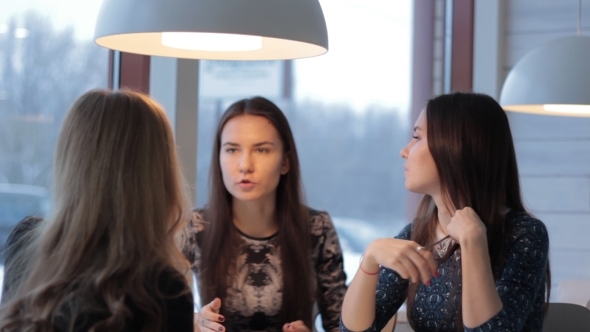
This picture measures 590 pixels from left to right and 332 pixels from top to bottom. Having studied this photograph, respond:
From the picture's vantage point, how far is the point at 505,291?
1683 millimetres

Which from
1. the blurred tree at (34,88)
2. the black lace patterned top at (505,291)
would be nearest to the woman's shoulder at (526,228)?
the black lace patterned top at (505,291)

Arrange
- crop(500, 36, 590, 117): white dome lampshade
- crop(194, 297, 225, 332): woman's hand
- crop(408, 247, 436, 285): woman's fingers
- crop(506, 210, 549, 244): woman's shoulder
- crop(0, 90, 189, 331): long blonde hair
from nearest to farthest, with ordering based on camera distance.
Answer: crop(0, 90, 189, 331): long blonde hair → crop(408, 247, 436, 285): woman's fingers → crop(506, 210, 549, 244): woman's shoulder → crop(194, 297, 225, 332): woman's hand → crop(500, 36, 590, 117): white dome lampshade

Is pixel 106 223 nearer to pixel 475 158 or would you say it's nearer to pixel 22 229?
pixel 22 229

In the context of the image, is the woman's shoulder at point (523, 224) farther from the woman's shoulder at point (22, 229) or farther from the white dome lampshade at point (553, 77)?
the woman's shoulder at point (22, 229)

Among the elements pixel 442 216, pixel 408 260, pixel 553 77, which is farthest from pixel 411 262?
pixel 553 77

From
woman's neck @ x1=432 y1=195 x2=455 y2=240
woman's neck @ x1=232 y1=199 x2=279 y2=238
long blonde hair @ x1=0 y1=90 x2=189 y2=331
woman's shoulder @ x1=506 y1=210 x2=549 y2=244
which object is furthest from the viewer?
woman's neck @ x1=232 y1=199 x2=279 y2=238

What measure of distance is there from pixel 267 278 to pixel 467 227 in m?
0.80

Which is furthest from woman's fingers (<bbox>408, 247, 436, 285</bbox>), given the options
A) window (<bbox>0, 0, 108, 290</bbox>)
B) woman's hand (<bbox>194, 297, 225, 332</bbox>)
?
window (<bbox>0, 0, 108, 290</bbox>)

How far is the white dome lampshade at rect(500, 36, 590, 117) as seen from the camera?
98.0 inches

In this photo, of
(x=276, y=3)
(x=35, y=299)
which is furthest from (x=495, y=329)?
(x=35, y=299)

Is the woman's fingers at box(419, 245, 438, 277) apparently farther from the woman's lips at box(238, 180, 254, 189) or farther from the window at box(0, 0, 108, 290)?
the window at box(0, 0, 108, 290)

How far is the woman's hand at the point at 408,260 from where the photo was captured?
1.65 meters

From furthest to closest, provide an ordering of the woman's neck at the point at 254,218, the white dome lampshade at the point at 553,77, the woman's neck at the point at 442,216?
the white dome lampshade at the point at 553,77
the woman's neck at the point at 254,218
the woman's neck at the point at 442,216

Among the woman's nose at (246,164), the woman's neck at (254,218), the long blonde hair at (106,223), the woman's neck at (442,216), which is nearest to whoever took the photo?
the long blonde hair at (106,223)
